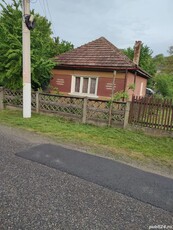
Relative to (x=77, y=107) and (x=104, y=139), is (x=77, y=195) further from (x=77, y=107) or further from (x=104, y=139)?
(x=77, y=107)

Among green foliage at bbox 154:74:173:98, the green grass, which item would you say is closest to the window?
the green grass

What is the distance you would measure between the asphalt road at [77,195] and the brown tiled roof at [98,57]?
26.8ft

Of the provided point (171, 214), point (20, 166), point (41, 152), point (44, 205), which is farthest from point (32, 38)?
point (171, 214)

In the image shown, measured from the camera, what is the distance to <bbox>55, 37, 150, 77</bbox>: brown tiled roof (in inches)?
455

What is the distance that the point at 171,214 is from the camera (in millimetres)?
2799

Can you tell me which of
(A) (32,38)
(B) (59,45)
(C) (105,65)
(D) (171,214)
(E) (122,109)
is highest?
(B) (59,45)

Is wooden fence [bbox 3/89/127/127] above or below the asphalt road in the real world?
above

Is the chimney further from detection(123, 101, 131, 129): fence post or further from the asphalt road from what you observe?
the asphalt road

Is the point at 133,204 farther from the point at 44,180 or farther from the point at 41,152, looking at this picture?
the point at 41,152

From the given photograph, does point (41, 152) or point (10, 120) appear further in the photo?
point (10, 120)

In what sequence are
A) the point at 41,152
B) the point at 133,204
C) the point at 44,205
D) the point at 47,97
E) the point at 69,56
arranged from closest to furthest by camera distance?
the point at 44,205 → the point at 133,204 → the point at 41,152 → the point at 47,97 → the point at 69,56

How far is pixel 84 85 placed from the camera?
1305 centimetres

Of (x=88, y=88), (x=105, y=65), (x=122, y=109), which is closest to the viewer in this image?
(x=122, y=109)

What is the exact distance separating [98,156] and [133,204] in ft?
6.60
